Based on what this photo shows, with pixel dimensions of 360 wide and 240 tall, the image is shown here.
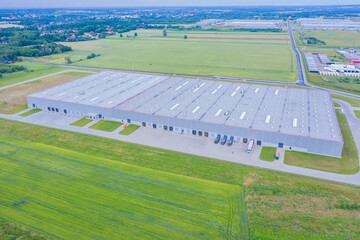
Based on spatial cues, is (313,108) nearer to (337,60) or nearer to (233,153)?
(233,153)

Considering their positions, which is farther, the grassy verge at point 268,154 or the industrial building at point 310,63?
the industrial building at point 310,63

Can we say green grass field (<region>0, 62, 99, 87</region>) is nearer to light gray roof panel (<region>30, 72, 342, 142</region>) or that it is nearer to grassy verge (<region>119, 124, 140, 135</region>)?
light gray roof panel (<region>30, 72, 342, 142</region>)

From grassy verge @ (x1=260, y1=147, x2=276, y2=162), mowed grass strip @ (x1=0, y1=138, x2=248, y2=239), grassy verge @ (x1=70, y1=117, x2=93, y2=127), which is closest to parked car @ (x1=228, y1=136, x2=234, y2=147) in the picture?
grassy verge @ (x1=260, y1=147, x2=276, y2=162)

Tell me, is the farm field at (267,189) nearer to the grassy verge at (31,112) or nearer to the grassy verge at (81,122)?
the grassy verge at (81,122)

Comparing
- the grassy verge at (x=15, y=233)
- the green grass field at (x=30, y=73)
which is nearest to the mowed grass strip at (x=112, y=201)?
the grassy verge at (x=15, y=233)

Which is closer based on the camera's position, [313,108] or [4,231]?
[4,231]

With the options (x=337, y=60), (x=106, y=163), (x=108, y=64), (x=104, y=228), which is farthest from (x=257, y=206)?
(x=337, y=60)
